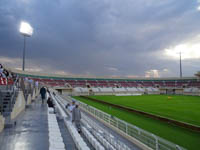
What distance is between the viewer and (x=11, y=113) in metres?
5.41

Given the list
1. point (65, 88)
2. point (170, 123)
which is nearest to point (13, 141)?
point (170, 123)

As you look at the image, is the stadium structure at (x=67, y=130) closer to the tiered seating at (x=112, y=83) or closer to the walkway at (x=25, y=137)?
the walkway at (x=25, y=137)

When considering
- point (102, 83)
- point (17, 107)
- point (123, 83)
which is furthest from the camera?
point (123, 83)

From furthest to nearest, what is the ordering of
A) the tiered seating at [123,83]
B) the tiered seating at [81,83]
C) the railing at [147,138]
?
the tiered seating at [123,83]
the tiered seating at [81,83]
the railing at [147,138]

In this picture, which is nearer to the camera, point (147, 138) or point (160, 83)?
point (147, 138)

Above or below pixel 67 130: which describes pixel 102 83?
above

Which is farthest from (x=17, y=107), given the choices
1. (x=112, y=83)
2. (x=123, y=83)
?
(x=123, y=83)

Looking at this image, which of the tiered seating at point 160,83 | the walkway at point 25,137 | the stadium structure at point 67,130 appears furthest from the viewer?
the tiered seating at point 160,83

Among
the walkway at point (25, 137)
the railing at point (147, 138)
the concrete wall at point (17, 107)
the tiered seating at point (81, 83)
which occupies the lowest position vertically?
the railing at point (147, 138)

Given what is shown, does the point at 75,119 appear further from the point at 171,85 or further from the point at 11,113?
the point at 171,85

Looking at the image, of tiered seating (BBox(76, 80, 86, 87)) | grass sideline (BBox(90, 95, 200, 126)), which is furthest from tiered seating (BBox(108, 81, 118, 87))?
grass sideline (BBox(90, 95, 200, 126))

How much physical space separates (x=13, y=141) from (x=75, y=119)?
6.22 feet

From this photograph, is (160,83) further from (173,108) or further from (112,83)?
(173,108)

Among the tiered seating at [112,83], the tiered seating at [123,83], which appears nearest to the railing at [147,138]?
the tiered seating at [112,83]
